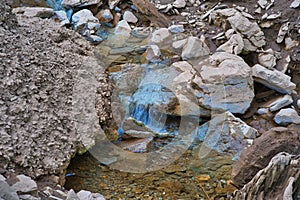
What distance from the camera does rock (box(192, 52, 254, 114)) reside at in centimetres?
287

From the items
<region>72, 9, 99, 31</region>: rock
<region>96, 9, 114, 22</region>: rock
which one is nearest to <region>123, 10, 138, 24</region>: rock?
<region>96, 9, 114, 22</region>: rock

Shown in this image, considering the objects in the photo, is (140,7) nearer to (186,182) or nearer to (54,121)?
(54,121)

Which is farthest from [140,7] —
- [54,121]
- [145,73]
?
[54,121]

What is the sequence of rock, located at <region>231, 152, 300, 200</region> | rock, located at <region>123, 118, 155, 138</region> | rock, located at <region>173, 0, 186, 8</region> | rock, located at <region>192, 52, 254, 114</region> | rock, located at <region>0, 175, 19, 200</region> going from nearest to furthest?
rock, located at <region>0, 175, 19, 200</region>, rock, located at <region>231, 152, 300, 200</region>, rock, located at <region>123, 118, 155, 138</region>, rock, located at <region>192, 52, 254, 114</region>, rock, located at <region>173, 0, 186, 8</region>

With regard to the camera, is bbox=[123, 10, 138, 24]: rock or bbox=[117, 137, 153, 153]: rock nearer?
bbox=[117, 137, 153, 153]: rock

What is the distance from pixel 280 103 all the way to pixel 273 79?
0.21m

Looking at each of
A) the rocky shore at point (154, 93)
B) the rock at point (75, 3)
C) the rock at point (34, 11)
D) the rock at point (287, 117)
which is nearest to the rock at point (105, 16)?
the rocky shore at point (154, 93)

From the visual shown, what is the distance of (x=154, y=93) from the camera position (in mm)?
3006

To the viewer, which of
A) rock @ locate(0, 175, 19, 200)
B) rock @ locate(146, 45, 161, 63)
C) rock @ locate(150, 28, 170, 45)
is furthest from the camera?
rock @ locate(150, 28, 170, 45)

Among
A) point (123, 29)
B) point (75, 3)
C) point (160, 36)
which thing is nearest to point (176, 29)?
point (160, 36)

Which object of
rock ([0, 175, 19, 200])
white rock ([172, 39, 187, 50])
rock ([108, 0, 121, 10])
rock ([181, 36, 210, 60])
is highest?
rock ([0, 175, 19, 200])

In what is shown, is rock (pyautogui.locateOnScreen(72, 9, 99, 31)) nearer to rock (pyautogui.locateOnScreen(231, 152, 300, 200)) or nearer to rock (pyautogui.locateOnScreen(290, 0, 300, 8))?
rock (pyautogui.locateOnScreen(290, 0, 300, 8))

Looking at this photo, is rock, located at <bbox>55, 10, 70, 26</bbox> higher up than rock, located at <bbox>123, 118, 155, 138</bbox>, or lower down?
higher up

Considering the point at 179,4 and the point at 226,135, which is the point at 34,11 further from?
the point at 226,135
